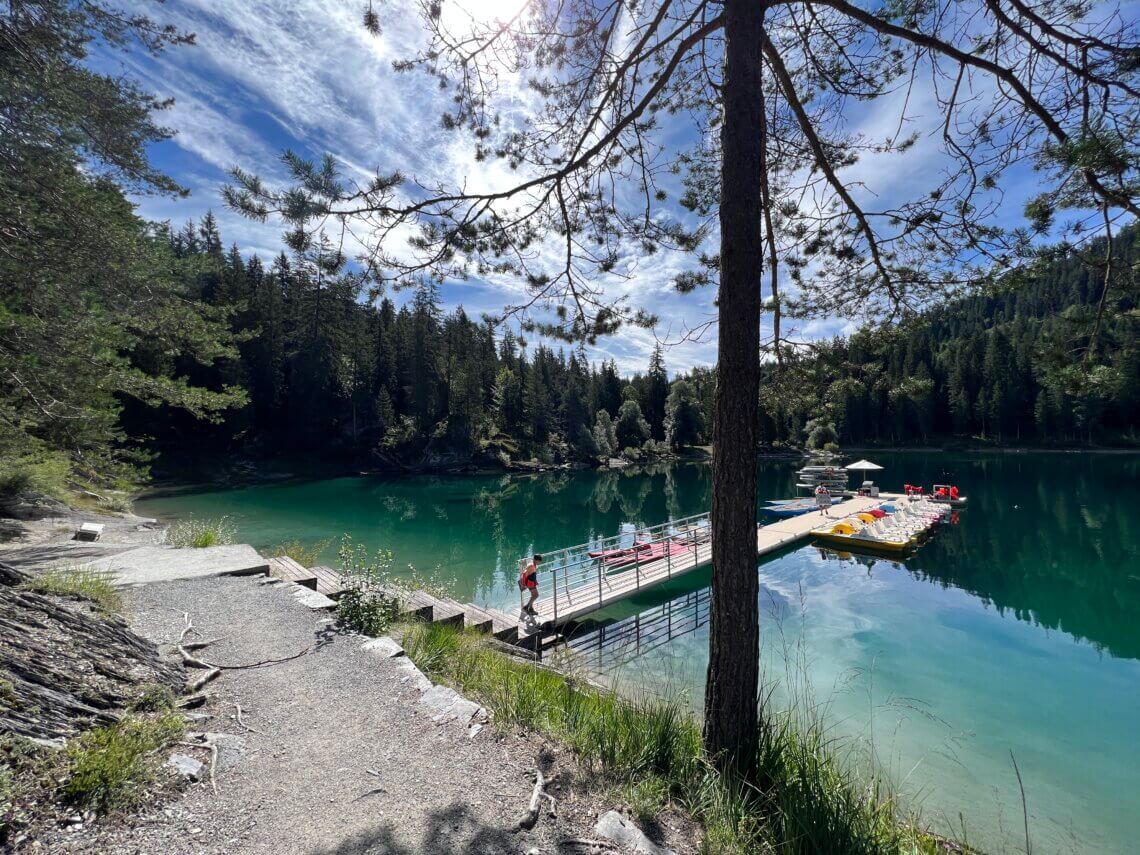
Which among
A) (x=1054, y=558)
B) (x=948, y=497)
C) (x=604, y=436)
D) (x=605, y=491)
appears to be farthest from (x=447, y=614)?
(x=604, y=436)

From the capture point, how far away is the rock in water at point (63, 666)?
2.33 meters

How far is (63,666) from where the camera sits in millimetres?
2766

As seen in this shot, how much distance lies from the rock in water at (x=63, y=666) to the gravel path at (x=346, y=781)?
0.53 meters

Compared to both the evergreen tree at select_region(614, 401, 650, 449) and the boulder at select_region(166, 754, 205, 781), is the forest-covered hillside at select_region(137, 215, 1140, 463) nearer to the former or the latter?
the evergreen tree at select_region(614, 401, 650, 449)

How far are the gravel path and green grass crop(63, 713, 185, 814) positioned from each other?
12cm

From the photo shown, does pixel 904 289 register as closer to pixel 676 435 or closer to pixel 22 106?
pixel 22 106

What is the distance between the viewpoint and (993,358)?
56.5 m

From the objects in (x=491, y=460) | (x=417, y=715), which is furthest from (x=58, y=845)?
(x=491, y=460)

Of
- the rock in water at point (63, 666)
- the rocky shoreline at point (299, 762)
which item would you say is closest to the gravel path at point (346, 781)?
the rocky shoreline at point (299, 762)

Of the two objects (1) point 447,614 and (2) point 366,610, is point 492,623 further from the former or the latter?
(2) point 366,610

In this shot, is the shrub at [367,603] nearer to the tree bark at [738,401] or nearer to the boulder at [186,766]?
the boulder at [186,766]

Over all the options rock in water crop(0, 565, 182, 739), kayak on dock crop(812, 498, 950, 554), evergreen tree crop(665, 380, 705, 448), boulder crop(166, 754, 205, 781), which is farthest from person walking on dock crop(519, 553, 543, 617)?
evergreen tree crop(665, 380, 705, 448)

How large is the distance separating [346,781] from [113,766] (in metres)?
1.06

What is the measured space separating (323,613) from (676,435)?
59352mm
